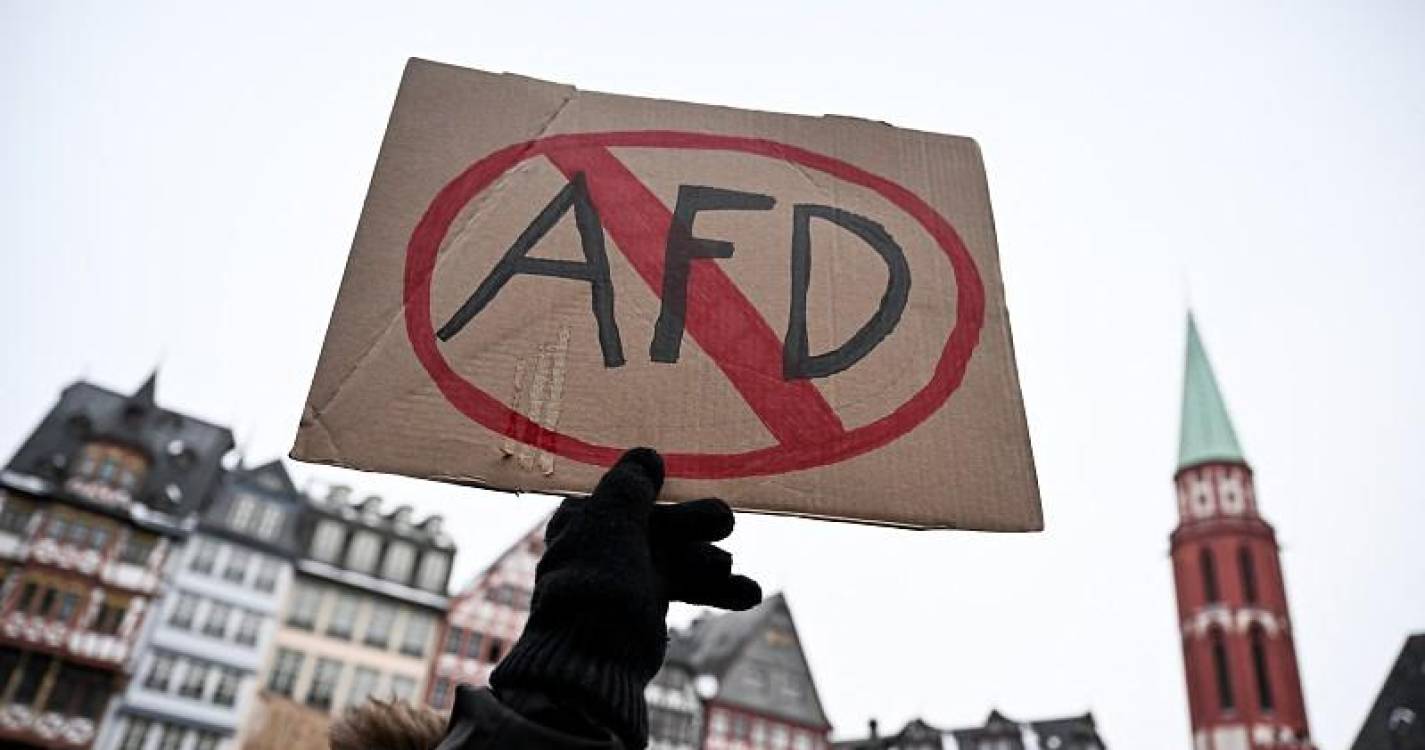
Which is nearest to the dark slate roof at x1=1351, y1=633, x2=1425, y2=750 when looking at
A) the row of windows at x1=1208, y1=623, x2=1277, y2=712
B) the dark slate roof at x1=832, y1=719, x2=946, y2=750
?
the row of windows at x1=1208, y1=623, x2=1277, y2=712

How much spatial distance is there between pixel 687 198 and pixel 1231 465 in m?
53.1

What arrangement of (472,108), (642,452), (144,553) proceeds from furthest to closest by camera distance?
1. (144,553)
2. (472,108)
3. (642,452)

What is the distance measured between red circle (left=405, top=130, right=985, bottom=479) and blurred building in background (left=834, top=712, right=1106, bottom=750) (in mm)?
36023

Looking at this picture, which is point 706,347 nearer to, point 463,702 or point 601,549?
point 601,549

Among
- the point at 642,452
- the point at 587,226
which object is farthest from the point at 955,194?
the point at 642,452

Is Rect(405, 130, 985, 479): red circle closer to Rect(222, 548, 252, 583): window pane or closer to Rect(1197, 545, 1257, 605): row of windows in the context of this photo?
Rect(222, 548, 252, 583): window pane

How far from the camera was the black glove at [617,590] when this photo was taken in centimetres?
134

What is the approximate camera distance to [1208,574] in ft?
150

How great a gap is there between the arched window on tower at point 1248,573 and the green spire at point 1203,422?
5.12 meters

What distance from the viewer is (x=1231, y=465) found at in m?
47.9

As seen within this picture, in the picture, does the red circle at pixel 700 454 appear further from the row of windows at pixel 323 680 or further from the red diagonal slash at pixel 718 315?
the row of windows at pixel 323 680

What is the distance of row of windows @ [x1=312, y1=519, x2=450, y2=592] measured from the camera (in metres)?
28.0

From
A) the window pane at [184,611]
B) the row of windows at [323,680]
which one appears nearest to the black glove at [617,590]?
the row of windows at [323,680]

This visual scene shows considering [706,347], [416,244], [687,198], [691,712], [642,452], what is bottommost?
[642,452]
